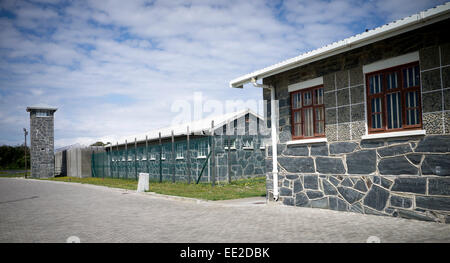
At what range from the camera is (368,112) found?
940cm

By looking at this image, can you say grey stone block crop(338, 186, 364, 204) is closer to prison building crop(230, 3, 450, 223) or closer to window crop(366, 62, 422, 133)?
prison building crop(230, 3, 450, 223)

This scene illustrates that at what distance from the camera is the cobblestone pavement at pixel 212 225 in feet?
23.3

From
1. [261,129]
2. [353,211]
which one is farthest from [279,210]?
[261,129]

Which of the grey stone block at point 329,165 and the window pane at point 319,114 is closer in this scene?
the grey stone block at point 329,165

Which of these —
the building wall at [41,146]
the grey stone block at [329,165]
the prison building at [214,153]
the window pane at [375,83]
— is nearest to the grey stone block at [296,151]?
the grey stone block at [329,165]

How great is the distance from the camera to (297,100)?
11.5 meters

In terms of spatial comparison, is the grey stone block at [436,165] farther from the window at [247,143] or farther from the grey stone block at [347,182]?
the window at [247,143]

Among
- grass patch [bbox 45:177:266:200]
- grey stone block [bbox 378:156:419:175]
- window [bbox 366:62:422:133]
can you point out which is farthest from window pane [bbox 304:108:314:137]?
grass patch [bbox 45:177:266:200]

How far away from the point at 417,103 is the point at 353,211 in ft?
9.74

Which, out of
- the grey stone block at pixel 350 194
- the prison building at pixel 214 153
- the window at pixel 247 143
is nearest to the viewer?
the grey stone block at pixel 350 194

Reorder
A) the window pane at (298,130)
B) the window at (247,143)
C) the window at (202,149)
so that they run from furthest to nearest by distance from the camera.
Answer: the window at (247,143) < the window at (202,149) < the window pane at (298,130)

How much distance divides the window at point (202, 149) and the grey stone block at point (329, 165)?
36.2 feet

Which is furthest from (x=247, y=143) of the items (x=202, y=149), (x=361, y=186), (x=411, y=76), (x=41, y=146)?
(x=41, y=146)
